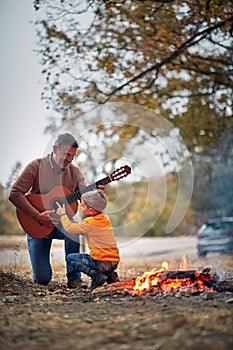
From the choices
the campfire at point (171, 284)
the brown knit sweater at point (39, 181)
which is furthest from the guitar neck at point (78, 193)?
the campfire at point (171, 284)

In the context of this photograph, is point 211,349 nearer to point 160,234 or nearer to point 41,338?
point 41,338

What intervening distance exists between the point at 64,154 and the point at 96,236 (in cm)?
120

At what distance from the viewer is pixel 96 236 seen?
6.51 m

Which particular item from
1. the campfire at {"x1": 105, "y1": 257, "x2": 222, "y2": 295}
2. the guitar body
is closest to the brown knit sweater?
the guitar body

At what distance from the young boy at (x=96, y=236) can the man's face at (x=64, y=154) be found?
724mm

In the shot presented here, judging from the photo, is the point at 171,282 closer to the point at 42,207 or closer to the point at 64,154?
the point at 42,207

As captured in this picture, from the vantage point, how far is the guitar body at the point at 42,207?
7070 millimetres

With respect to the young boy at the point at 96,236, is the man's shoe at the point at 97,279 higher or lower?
lower

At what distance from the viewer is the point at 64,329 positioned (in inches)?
160

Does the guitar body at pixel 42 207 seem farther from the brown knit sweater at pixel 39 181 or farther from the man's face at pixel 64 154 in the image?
the man's face at pixel 64 154

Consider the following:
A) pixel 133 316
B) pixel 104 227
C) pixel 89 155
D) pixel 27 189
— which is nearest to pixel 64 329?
pixel 133 316

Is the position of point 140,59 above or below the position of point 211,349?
above

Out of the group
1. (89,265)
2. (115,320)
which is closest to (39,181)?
(89,265)

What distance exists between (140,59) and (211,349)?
29.4 ft
